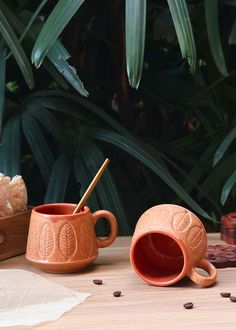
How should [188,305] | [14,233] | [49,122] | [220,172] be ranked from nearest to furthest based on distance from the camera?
[188,305] < [14,233] < [49,122] < [220,172]

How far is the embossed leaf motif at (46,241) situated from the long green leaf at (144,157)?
307mm

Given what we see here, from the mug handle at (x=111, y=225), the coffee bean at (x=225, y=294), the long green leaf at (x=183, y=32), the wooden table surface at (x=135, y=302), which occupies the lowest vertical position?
the coffee bean at (x=225, y=294)

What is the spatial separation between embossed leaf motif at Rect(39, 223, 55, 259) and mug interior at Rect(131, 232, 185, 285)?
12 centimetres

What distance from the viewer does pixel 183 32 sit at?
40.4 inches

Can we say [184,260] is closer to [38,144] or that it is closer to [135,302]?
[135,302]

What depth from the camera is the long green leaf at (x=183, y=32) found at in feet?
3.32

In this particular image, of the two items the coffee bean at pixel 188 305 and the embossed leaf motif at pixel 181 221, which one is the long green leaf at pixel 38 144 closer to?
the embossed leaf motif at pixel 181 221

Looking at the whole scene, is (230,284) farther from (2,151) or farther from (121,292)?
(2,151)

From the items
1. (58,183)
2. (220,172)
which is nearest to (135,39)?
(58,183)

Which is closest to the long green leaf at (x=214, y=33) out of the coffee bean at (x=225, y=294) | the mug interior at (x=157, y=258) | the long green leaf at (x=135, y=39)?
the long green leaf at (x=135, y=39)

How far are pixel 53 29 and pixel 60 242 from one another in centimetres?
33

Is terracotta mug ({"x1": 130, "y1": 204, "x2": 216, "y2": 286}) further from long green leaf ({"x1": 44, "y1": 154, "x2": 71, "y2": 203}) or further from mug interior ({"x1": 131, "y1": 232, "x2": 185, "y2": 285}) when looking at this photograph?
long green leaf ({"x1": 44, "y1": 154, "x2": 71, "y2": 203})

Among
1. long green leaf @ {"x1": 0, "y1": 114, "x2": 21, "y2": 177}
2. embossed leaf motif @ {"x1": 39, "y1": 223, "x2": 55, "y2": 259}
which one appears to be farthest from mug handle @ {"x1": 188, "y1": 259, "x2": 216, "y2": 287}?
long green leaf @ {"x1": 0, "y1": 114, "x2": 21, "y2": 177}

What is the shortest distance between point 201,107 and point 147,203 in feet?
0.88
